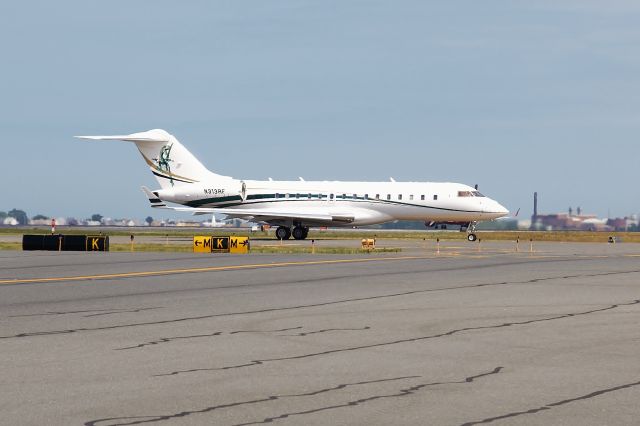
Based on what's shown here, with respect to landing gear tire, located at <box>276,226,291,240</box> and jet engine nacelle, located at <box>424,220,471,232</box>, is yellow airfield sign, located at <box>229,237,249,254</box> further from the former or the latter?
jet engine nacelle, located at <box>424,220,471,232</box>

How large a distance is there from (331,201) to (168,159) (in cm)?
1163

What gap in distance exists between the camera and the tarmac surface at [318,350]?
855 cm

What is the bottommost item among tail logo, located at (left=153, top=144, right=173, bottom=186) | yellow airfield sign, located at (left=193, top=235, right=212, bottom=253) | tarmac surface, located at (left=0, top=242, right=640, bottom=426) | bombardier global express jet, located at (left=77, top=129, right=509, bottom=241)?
tarmac surface, located at (left=0, top=242, right=640, bottom=426)

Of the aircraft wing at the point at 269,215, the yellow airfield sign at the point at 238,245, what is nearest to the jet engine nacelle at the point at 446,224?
the aircraft wing at the point at 269,215

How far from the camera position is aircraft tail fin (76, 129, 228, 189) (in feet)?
206

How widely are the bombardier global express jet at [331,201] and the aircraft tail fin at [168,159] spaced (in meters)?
0.60

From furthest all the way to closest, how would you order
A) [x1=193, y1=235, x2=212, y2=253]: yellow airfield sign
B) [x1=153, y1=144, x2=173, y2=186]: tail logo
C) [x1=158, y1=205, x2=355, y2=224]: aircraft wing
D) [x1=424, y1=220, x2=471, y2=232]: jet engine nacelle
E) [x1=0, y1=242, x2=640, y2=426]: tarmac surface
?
[x1=153, y1=144, x2=173, y2=186]: tail logo
[x1=424, y1=220, x2=471, y2=232]: jet engine nacelle
[x1=158, y1=205, x2=355, y2=224]: aircraft wing
[x1=193, y1=235, x2=212, y2=253]: yellow airfield sign
[x1=0, y1=242, x2=640, y2=426]: tarmac surface

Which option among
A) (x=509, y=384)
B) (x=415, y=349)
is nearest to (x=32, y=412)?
(x=509, y=384)

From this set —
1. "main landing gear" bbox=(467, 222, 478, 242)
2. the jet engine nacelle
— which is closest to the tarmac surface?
"main landing gear" bbox=(467, 222, 478, 242)

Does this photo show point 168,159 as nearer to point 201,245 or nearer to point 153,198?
point 153,198

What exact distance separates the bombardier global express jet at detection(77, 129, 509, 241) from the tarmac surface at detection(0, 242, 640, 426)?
3543 centimetres

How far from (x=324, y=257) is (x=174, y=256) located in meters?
5.93

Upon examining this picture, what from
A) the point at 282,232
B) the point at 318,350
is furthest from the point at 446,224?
the point at 318,350

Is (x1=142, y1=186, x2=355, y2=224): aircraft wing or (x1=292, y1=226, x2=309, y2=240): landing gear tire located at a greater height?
(x1=142, y1=186, x2=355, y2=224): aircraft wing
